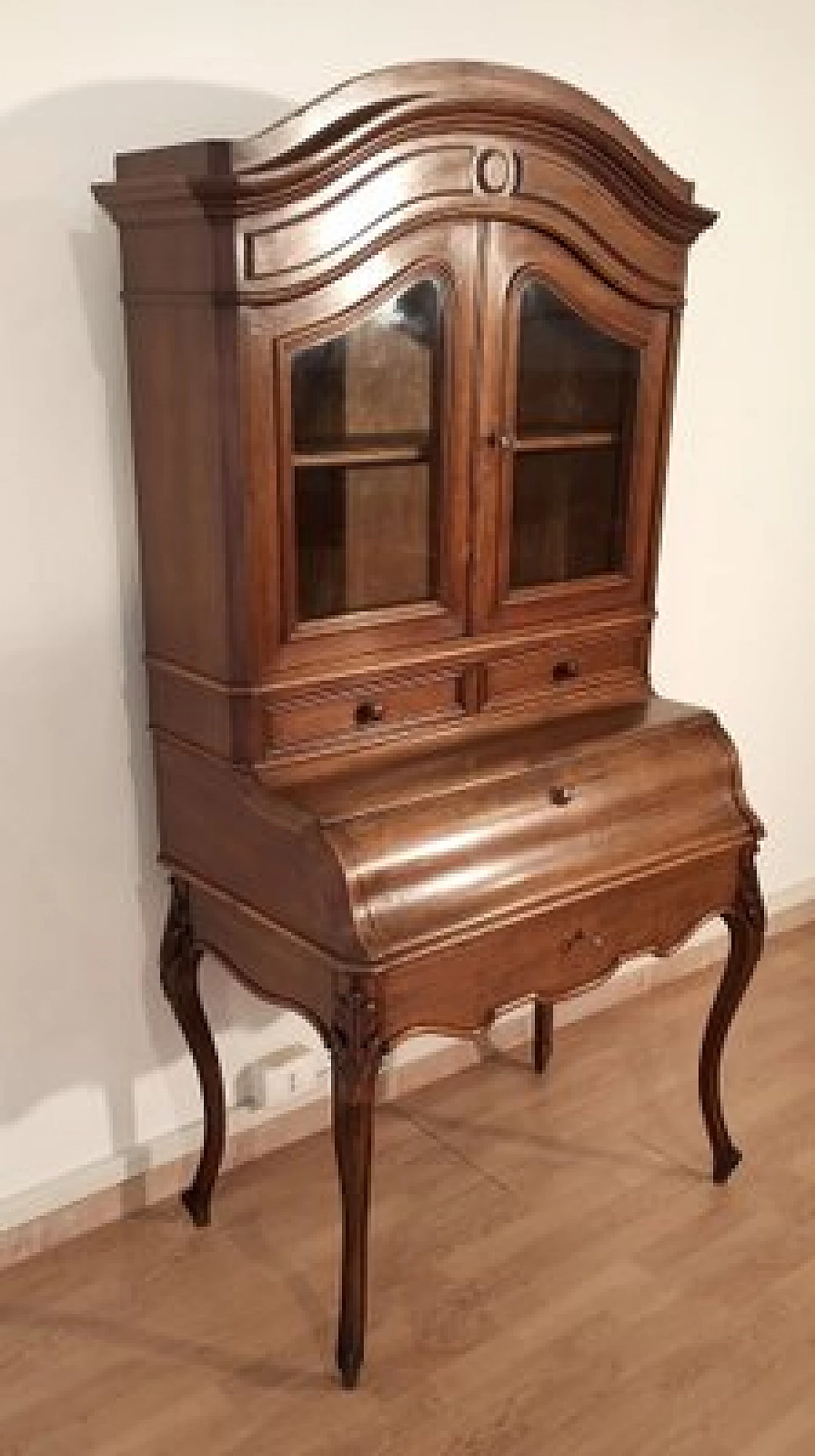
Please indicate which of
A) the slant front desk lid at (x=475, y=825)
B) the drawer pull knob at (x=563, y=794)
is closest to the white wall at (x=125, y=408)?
the slant front desk lid at (x=475, y=825)

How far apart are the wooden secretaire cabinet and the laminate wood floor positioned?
0.16m

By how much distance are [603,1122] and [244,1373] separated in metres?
0.91

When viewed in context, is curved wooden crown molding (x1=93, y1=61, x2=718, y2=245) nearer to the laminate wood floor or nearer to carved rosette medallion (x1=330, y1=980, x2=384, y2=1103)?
carved rosette medallion (x1=330, y1=980, x2=384, y2=1103)

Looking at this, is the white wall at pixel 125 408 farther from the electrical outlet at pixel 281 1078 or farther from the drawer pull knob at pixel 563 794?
the drawer pull knob at pixel 563 794

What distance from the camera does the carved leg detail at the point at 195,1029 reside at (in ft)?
6.74

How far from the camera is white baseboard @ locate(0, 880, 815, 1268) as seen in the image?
2154 millimetres

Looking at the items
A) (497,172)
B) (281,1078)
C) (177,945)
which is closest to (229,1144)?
(281,1078)

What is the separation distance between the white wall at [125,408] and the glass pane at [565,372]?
0.53 metres

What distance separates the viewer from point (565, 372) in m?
1.98

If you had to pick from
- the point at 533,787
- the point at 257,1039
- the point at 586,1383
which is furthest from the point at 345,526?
the point at 586,1383

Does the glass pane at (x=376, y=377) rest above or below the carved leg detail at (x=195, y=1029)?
above

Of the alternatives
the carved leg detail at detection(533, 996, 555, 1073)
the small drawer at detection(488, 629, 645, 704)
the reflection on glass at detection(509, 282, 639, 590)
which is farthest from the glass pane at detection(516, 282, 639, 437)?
the carved leg detail at detection(533, 996, 555, 1073)

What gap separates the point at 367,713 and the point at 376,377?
0.49m

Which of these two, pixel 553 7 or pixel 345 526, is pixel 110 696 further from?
pixel 553 7
